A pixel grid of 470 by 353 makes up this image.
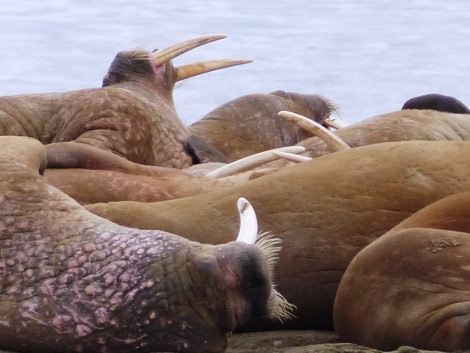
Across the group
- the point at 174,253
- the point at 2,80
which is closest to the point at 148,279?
the point at 174,253

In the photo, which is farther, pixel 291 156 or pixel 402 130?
pixel 402 130

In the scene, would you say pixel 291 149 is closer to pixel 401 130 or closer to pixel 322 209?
pixel 401 130

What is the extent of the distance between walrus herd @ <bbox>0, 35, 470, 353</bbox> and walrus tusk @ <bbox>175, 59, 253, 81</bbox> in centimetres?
234

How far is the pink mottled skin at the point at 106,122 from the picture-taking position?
803cm

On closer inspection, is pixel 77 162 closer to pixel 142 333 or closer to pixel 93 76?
Answer: pixel 142 333

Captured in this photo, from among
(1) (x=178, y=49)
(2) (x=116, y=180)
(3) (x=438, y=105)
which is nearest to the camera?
(2) (x=116, y=180)

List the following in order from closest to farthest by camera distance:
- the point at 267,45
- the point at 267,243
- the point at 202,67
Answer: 1. the point at 267,243
2. the point at 202,67
3. the point at 267,45

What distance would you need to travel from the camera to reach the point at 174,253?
4574 mm

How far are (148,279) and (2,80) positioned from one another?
13.9 metres

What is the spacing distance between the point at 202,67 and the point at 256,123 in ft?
1.67

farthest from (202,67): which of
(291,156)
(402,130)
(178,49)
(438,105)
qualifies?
(291,156)

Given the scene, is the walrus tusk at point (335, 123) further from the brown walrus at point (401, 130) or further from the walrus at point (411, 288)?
the walrus at point (411, 288)

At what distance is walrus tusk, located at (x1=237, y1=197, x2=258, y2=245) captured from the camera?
463 centimetres

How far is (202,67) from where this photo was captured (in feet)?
30.5
